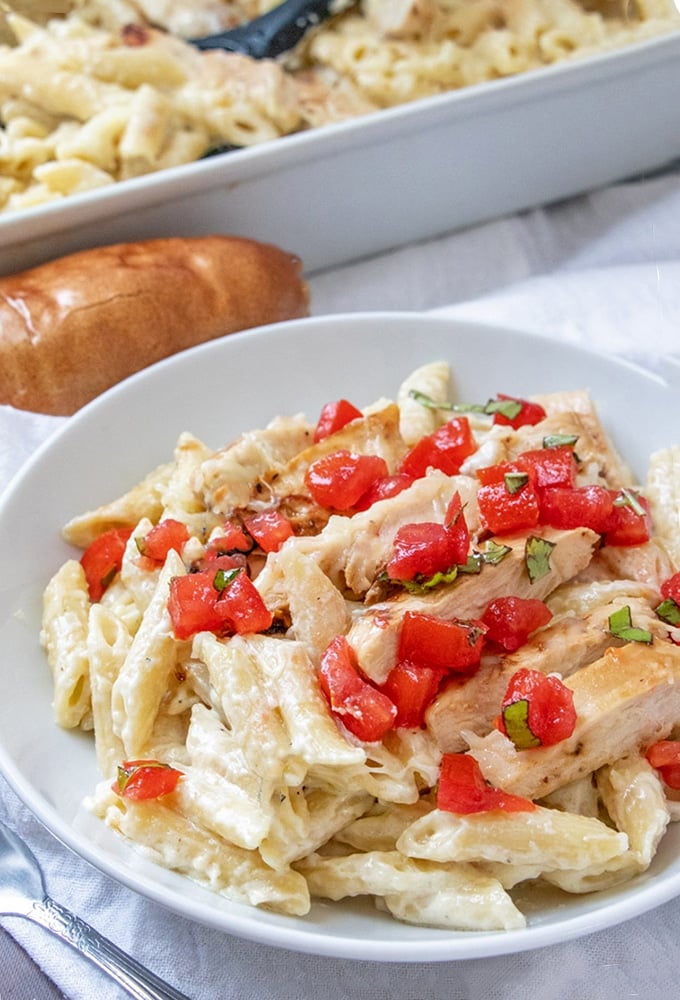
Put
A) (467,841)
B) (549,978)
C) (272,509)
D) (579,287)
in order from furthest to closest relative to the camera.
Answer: (579,287) < (272,509) < (549,978) < (467,841)

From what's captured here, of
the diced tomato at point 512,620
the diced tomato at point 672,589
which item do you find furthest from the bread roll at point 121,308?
the diced tomato at point 672,589

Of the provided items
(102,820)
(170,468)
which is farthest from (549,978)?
(170,468)

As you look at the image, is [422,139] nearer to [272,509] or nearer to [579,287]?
[579,287]

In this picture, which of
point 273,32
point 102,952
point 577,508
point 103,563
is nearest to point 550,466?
point 577,508

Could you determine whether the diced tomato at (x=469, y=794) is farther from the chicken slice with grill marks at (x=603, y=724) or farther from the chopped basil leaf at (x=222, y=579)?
the chopped basil leaf at (x=222, y=579)

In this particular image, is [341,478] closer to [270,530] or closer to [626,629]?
[270,530]

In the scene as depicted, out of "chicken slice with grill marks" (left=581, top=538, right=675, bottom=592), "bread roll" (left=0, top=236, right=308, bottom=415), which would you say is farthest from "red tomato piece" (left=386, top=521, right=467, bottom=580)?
"bread roll" (left=0, top=236, right=308, bottom=415)
